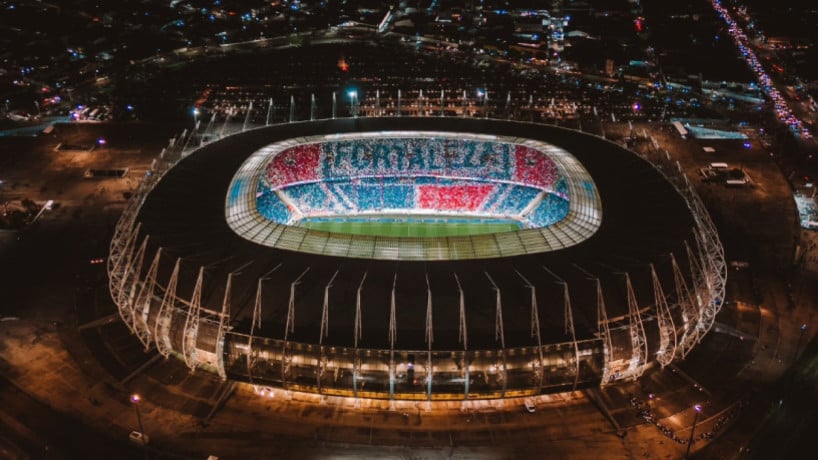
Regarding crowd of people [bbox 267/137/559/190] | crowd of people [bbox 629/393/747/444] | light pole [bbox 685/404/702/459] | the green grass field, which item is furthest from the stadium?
the green grass field

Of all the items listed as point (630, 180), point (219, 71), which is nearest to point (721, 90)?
point (630, 180)

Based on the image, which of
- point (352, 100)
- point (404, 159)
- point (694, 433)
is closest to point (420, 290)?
point (694, 433)

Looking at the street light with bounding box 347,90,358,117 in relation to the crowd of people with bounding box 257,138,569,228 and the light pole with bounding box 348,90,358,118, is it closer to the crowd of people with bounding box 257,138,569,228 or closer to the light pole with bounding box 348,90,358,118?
the light pole with bounding box 348,90,358,118

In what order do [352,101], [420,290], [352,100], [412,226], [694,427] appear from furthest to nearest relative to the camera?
[352,100] < [352,101] < [412,226] < [420,290] < [694,427]

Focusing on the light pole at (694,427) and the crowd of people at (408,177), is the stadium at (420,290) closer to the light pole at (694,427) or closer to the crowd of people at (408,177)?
the light pole at (694,427)

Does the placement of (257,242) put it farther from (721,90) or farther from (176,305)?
(721,90)

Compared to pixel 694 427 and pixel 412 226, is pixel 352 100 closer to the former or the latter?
pixel 412 226

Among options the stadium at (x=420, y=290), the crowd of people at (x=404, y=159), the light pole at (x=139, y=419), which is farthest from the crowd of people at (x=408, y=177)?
the light pole at (x=139, y=419)
